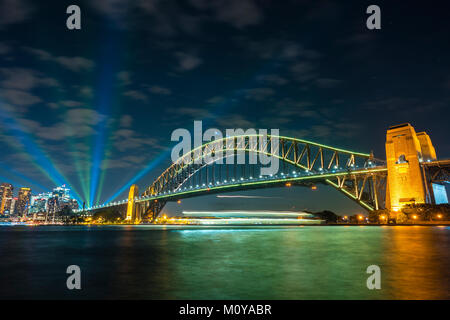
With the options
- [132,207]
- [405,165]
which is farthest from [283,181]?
[132,207]

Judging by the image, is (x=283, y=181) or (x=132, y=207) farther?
(x=132, y=207)

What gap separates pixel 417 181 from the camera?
4053 cm

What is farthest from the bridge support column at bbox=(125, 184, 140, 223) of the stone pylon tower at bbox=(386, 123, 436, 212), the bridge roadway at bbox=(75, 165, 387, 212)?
the stone pylon tower at bbox=(386, 123, 436, 212)

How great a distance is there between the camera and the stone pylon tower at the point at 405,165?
133 feet

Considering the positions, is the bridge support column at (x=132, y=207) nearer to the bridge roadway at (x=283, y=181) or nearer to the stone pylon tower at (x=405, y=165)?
the bridge roadway at (x=283, y=181)

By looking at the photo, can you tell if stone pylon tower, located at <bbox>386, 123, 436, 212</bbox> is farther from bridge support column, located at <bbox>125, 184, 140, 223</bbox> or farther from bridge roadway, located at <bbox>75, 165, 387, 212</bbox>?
bridge support column, located at <bbox>125, 184, 140, 223</bbox>

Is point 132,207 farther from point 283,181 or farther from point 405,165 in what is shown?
point 405,165

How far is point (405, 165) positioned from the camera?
42312 mm

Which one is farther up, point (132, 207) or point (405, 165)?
point (405, 165)

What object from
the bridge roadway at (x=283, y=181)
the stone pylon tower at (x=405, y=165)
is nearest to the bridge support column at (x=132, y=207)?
the bridge roadway at (x=283, y=181)
